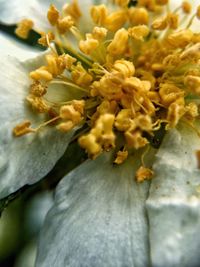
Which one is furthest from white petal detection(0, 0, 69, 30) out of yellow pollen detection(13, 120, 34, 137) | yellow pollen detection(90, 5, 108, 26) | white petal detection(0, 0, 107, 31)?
yellow pollen detection(13, 120, 34, 137)

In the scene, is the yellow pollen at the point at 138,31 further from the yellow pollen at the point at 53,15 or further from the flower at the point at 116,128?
the yellow pollen at the point at 53,15

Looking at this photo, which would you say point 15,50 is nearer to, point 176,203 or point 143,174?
point 143,174

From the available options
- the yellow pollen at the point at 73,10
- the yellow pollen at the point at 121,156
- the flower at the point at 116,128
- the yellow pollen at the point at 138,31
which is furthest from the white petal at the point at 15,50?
the yellow pollen at the point at 121,156

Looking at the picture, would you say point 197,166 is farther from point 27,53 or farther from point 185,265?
point 27,53

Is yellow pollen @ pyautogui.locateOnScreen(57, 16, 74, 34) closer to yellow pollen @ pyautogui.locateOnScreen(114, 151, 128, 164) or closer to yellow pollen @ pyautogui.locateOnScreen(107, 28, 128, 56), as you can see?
yellow pollen @ pyautogui.locateOnScreen(107, 28, 128, 56)

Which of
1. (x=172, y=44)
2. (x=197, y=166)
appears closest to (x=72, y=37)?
(x=172, y=44)

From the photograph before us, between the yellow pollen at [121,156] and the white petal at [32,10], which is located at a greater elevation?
the white petal at [32,10]

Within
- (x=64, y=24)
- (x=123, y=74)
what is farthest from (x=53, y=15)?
(x=123, y=74)
